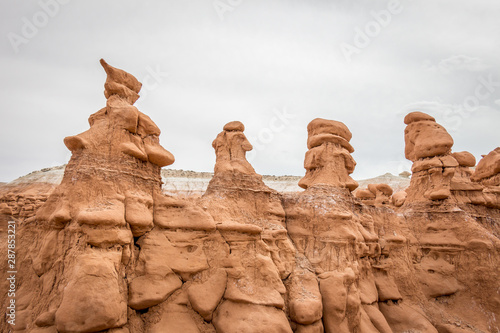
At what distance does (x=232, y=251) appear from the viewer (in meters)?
7.31

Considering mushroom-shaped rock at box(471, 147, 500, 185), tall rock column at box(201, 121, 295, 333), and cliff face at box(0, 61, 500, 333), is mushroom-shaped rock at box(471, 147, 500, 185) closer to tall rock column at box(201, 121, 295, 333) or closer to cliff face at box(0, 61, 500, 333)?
cliff face at box(0, 61, 500, 333)

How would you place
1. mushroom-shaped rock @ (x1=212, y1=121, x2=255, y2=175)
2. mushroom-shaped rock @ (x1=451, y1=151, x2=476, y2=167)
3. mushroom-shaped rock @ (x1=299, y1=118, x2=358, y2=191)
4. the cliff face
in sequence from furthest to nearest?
1. mushroom-shaped rock @ (x1=451, y1=151, x2=476, y2=167)
2. mushroom-shaped rock @ (x1=299, y1=118, x2=358, y2=191)
3. mushroom-shaped rock @ (x1=212, y1=121, x2=255, y2=175)
4. the cliff face

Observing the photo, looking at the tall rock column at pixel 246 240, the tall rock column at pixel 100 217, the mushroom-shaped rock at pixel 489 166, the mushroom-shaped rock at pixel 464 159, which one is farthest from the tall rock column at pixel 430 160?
the tall rock column at pixel 100 217

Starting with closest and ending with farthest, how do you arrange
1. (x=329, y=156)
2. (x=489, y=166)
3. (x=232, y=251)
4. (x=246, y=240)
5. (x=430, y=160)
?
(x=232, y=251) < (x=246, y=240) < (x=329, y=156) < (x=430, y=160) < (x=489, y=166)

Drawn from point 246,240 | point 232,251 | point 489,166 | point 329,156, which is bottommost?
point 232,251

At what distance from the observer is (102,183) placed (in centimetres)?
634

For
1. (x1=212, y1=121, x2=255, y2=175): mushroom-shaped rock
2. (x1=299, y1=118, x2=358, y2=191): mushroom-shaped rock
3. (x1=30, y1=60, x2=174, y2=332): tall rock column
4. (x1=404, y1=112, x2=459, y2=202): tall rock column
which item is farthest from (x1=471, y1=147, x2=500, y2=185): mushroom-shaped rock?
(x1=30, y1=60, x2=174, y2=332): tall rock column

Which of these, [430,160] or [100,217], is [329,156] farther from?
[100,217]

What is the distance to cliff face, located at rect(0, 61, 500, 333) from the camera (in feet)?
18.7

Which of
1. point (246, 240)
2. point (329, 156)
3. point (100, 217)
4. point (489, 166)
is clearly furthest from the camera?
point (489, 166)

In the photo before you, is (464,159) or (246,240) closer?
(246,240)

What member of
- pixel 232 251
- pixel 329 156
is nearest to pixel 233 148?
pixel 232 251

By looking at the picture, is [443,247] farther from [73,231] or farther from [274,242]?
[73,231]

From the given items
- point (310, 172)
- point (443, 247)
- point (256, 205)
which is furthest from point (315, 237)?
point (443, 247)
